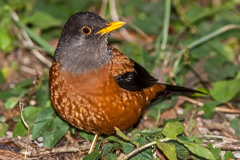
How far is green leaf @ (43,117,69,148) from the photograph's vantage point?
509 centimetres

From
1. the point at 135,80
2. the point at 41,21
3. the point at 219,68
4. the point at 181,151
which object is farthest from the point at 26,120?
the point at 219,68

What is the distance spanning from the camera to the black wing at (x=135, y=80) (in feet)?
16.4

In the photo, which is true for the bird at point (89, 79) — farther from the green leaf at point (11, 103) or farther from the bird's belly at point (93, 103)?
the green leaf at point (11, 103)

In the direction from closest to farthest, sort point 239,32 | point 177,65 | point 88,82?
1. point 88,82
2. point 177,65
3. point 239,32

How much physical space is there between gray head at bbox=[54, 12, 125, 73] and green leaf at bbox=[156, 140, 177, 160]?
117 centimetres

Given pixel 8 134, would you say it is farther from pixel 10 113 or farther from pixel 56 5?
pixel 56 5

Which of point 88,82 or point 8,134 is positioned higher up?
point 88,82

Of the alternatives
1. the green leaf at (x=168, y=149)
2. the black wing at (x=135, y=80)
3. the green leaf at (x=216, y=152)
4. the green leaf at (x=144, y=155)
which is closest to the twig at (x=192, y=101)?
the black wing at (x=135, y=80)

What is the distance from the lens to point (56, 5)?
8492mm

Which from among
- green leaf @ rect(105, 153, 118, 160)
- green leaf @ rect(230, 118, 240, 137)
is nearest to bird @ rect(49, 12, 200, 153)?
green leaf @ rect(105, 153, 118, 160)

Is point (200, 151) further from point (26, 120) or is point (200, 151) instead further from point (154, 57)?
point (154, 57)

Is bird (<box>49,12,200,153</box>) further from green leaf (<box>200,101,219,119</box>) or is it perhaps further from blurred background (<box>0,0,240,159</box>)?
green leaf (<box>200,101,219,119</box>)

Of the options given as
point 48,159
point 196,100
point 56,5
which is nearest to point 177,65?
point 196,100

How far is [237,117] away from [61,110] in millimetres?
2664
